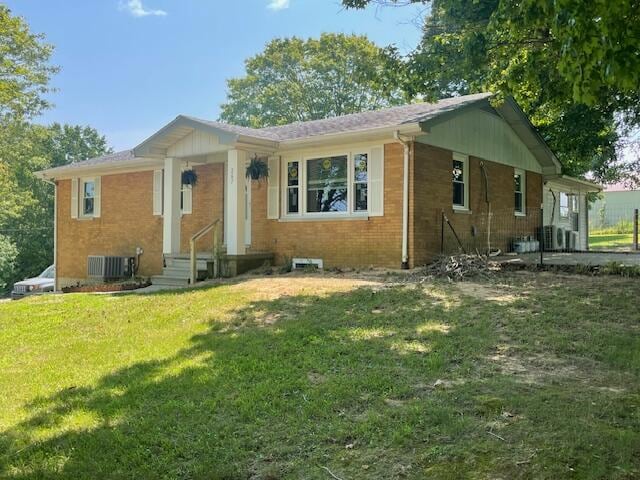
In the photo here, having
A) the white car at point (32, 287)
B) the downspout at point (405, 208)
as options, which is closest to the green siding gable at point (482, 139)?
the downspout at point (405, 208)

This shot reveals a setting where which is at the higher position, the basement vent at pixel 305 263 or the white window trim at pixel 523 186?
the white window trim at pixel 523 186

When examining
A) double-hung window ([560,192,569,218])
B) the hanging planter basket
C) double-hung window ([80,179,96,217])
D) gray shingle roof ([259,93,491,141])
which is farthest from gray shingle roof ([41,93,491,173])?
double-hung window ([560,192,569,218])

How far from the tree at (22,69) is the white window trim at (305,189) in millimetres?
12924

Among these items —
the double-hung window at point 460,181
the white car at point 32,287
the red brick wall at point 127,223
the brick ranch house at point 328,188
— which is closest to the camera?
the brick ranch house at point 328,188

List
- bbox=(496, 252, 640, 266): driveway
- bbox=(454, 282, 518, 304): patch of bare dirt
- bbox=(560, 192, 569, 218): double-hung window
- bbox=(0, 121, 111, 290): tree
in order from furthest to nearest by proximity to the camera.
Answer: bbox=(0, 121, 111, 290): tree, bbox=(560, 192, 569, 218): double-hung window, bbox=(496, 252, 640, 266): driveway, bbox=(454, 282, 518, 304): patch of bare dirt

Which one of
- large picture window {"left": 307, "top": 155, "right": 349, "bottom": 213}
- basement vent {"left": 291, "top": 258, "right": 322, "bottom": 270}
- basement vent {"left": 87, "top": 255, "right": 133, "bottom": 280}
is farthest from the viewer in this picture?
basement vent {"left": 87, "top": 255, "right": 133, "bottom": 280}

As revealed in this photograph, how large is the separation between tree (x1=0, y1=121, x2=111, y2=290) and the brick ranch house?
754 inches

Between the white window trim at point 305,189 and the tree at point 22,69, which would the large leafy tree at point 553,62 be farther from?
the tree at point 22,69

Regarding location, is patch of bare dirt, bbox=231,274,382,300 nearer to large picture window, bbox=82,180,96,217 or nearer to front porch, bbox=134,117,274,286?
front porch, bbox=134,117,274,286

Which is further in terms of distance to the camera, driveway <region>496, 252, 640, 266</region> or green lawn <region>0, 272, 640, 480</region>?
driveway <region>496, 252, 640, 266</region>

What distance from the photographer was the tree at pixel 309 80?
3750 cm

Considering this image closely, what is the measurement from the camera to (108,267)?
52.7 ft

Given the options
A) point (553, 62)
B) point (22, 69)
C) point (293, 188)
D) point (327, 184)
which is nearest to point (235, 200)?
point (293, 188)

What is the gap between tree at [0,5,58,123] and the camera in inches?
910
